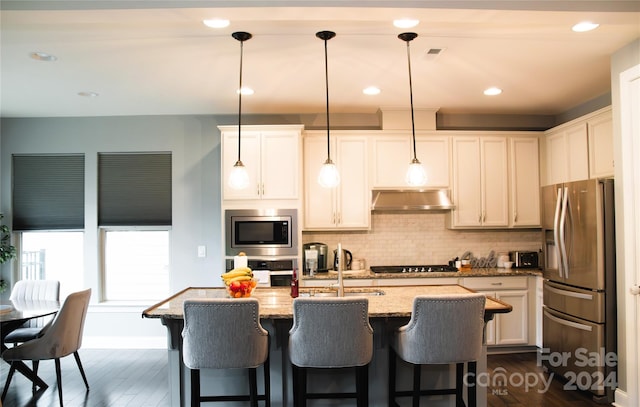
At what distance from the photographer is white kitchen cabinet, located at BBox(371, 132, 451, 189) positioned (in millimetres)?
4555

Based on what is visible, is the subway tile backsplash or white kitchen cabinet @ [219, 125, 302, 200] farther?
the subway tile backsplash

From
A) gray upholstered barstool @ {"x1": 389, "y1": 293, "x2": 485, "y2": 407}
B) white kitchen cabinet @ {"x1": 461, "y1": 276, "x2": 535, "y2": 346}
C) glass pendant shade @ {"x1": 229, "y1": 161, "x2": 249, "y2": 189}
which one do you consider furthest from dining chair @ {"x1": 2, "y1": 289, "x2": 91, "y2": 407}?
white kitchen cabinet @ {"x1": 461, "y1": 276, "x2": 535, "y2": 346}

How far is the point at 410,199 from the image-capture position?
15.0ft

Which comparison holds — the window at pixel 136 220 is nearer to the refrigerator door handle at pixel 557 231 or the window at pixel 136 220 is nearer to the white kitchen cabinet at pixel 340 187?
the white kitchen cabinet at pixel 340 187

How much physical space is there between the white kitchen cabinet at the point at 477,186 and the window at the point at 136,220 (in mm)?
3323

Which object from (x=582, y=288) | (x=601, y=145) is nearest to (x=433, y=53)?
(x=601, y=145)

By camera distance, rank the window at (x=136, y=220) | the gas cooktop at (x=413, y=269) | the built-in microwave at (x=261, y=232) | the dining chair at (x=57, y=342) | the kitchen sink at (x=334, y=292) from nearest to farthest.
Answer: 1. the kitchen sink at (x=334, y=292)
2. the dining chair at (x=57, y=342)
3. the built-in microwave at (x=261, y=232)
4. the gas cooktop at (x=413, y=269)
5. the window at (x=136, y=220)

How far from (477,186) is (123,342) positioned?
4398mm

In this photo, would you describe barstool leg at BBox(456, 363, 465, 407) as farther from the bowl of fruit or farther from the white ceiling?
the white ceiling

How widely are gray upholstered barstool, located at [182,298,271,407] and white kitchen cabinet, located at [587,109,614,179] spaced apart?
3341 millimetres

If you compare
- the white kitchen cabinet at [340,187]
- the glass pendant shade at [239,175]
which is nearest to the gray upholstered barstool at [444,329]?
the glass pendant shade at [239,175]

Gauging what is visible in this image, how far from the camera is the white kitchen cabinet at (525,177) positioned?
466 centimetres

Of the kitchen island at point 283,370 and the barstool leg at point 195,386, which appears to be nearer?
the barstool leg at point 195,386

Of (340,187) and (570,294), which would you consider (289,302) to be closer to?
(340,187)
